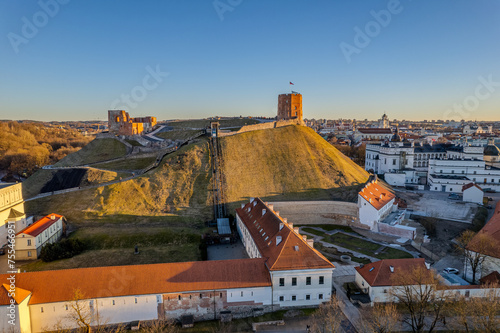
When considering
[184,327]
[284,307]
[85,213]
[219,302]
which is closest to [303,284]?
[284,307]

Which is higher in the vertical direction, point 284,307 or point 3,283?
point 3,283

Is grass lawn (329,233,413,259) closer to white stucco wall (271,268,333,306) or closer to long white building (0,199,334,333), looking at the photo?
white stucco wall (271,268,333,306)

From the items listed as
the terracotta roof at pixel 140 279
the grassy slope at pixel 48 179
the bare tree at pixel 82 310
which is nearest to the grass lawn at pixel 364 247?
the terracotta roof at pixel 140 279

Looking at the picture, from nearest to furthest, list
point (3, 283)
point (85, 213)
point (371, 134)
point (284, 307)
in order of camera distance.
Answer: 1. point (3, 283)
2. point (284, 307)
3. point (85, 213)
4. point (371, 134)

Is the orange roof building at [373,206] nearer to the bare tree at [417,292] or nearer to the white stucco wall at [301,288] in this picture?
the bare tree at [417,292]

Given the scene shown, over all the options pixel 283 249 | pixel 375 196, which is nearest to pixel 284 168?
pixel 375 196

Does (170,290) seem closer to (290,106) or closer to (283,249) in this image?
(283,249)

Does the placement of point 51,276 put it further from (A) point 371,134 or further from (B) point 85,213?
(A) point 371,134
